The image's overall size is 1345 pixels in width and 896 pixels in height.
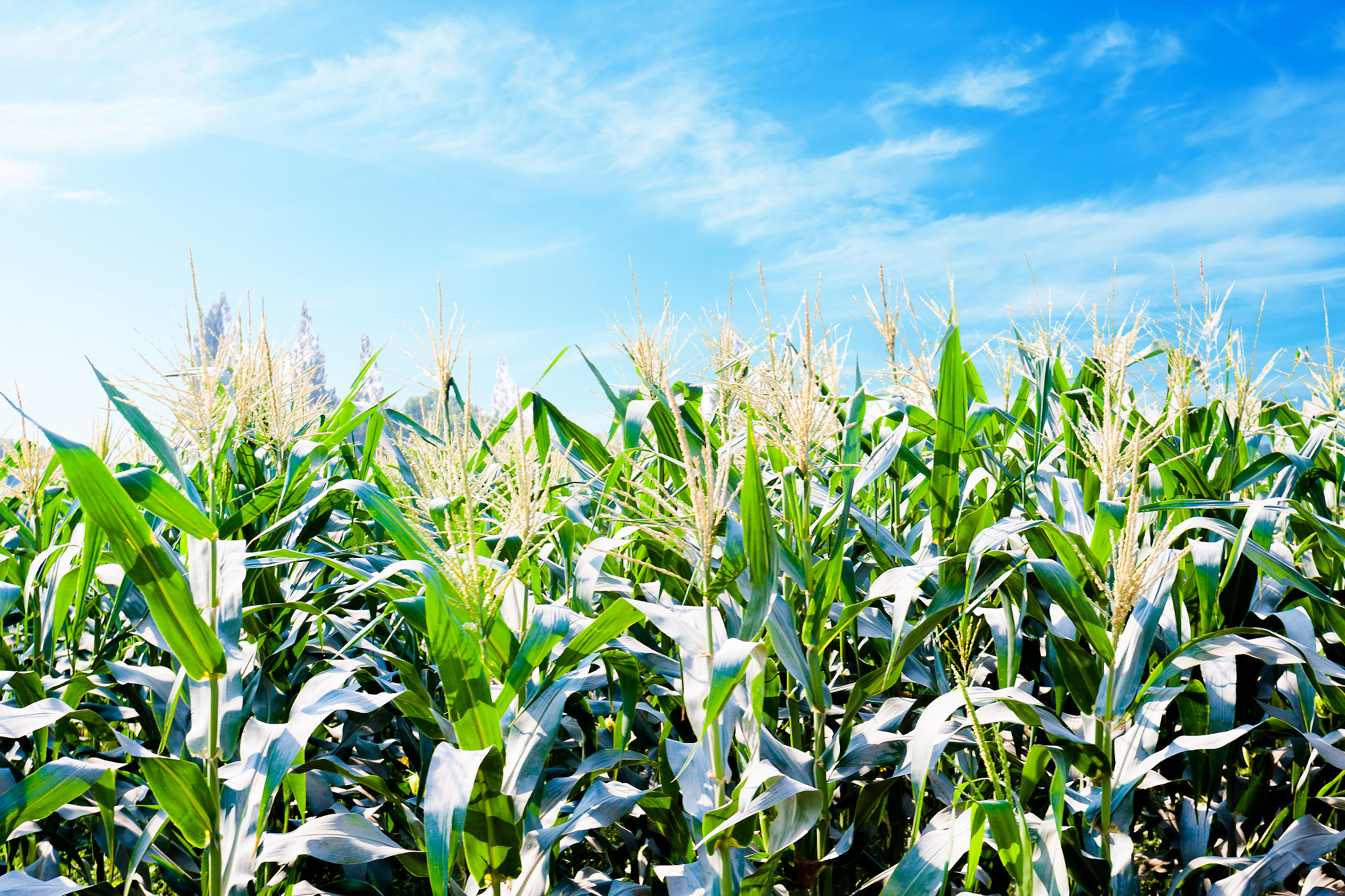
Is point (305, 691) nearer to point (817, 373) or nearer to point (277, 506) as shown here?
point (277, 506)

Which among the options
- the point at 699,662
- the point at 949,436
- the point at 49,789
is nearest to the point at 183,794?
the point at 49,789

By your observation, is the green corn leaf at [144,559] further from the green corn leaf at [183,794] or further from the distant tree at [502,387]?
the distant tree at [502,387]

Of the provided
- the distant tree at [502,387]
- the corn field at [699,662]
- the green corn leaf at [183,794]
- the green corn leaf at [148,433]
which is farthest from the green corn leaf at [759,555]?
the distant tree at [502,387]

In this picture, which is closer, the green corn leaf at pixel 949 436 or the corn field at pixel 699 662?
the corn field at pixel 699 662

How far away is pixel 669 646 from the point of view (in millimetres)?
2045

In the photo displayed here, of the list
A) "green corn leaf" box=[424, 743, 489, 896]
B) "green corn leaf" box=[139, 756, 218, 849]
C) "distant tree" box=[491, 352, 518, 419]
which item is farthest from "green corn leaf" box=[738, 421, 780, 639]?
"distant tree" box=[491, 352, 518, 419]

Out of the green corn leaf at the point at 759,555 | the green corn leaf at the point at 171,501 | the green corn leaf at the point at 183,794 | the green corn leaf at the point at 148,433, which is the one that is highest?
the green corn leaf at the point at 148,433

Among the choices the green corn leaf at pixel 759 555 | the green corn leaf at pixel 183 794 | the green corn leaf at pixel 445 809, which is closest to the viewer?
the green corn leaf at pixel 445 809

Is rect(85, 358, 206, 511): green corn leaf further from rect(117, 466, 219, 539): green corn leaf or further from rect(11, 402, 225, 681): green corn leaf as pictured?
rect(11, 402, 225, 681): green corn leaf

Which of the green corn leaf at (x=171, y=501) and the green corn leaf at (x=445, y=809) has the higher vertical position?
the green corn leaf at (x=171, y=501)

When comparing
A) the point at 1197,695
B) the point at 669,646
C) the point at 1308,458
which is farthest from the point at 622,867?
the point at 1308,458

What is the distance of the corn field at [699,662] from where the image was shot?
1.42 meters

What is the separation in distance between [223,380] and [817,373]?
171cm

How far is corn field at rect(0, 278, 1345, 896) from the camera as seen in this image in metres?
1.42
